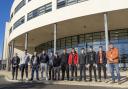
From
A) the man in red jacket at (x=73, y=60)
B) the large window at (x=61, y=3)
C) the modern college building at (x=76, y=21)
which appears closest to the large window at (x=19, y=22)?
the modern college building at (x=76, y=21)

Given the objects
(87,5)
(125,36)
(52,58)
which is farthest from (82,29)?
(52,58)

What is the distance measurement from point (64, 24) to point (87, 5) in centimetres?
409

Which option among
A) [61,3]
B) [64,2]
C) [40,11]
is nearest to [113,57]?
[64,2]

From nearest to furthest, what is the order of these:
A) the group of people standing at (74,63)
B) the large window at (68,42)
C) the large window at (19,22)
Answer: the group of people standing at (74,63) → the large window at (19,22) → the large window at (68,42)

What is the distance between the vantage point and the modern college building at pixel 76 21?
62.2 feet

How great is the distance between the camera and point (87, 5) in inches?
766

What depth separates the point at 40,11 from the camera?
24312 mm

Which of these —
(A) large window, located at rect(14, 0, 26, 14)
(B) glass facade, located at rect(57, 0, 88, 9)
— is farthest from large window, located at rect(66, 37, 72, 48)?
(B) glass facade, located at rect(57, 0, 88, 9)

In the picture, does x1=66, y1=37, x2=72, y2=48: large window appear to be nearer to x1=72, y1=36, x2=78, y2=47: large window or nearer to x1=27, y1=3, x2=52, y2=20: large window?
x1=72, y1=36, x2=78, y2=47: large window

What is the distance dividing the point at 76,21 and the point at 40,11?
456 cm

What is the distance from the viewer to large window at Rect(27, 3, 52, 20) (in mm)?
23188

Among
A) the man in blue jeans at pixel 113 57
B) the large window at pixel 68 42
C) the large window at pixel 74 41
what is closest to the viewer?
the man in blue jeans at pixel 113 57

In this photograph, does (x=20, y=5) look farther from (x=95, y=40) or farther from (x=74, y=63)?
(x=74, y=63)

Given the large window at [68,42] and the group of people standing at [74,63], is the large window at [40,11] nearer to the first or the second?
the large window at [68,42]
